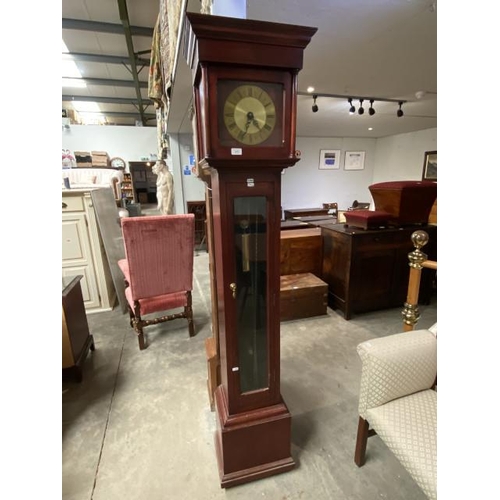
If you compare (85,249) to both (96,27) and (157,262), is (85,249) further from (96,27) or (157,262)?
(96,27)

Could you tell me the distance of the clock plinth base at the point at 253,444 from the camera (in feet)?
3.85

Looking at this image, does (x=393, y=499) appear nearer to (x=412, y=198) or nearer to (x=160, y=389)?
(x=160, y=389)

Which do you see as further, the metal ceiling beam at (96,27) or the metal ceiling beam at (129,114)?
the metal ceiling beam at (129,114)

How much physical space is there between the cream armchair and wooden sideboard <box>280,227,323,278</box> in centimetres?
181

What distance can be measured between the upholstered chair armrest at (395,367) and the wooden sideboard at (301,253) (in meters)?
1.82

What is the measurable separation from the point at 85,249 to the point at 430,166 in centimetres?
706

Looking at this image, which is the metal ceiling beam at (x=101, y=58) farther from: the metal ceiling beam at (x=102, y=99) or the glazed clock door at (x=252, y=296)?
the glazed clock door at (x=252, y=296)

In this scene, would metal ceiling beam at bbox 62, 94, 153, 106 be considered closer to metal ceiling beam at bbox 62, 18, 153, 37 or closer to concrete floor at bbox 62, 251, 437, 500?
metal ceiling beam at bbox 62, 18, 153, 37

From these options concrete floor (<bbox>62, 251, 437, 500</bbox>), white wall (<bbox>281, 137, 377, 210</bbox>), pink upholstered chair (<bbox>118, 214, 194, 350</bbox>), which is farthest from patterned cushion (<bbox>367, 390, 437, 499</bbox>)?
white wall (<bbox>281, 137, 377, 210</bbox>)

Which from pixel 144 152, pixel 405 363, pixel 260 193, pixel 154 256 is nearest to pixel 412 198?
pixel 405 363

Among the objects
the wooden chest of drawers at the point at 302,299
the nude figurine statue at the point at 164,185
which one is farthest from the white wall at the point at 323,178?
the wooden chest of drawers at the point at 302,299

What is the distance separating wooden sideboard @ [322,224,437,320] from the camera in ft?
8.45
